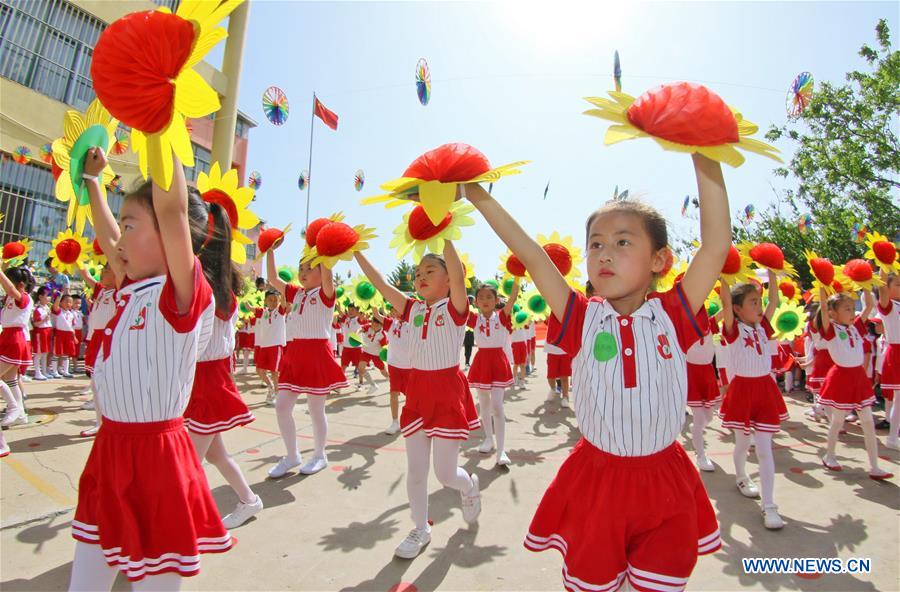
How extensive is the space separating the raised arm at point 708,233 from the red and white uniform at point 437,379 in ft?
6.30

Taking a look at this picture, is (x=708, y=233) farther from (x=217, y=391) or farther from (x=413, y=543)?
(x=217, y=391)

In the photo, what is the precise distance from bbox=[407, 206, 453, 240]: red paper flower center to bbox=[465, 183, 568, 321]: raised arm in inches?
35.5

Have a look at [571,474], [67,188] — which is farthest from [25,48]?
[571,474]

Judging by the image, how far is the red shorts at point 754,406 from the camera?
13.6 feet

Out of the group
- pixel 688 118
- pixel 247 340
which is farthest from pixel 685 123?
pixel 247 340

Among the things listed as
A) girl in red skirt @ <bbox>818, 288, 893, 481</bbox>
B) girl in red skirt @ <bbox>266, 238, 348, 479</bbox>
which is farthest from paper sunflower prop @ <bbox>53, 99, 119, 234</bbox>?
girl in red skirt @ <bbox>818, 288, 893, 481</bbox>

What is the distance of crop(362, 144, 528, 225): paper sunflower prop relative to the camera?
1970 mm

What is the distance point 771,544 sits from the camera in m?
3.52

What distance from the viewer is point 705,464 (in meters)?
5.24

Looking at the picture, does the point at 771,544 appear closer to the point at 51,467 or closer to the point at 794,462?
the point at 794,462

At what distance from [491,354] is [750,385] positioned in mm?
2824

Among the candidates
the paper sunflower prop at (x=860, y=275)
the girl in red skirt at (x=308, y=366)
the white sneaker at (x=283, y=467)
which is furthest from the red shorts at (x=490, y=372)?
the paper sunflower prop at (x=860, y=275)

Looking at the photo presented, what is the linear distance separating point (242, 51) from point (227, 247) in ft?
86.0

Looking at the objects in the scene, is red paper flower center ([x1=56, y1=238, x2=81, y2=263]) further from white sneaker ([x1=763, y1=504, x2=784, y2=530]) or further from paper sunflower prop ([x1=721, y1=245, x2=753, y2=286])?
white sneaker ([x1=763, y1=504, x2=784, y2=530])
